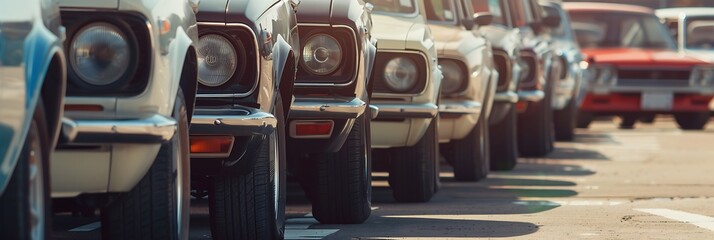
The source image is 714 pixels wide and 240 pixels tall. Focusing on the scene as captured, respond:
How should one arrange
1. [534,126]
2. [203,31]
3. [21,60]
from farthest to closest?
[534,126] < [203,31] < [21,60]

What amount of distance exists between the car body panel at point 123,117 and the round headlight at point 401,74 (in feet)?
16.8

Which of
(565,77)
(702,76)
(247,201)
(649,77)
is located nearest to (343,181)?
(247,201)

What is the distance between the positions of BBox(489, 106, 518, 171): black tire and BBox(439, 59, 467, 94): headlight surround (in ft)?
10.0

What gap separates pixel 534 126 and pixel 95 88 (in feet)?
44.2

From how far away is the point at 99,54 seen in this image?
21.4 ft

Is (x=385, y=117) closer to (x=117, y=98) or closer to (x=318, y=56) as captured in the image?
(x=318, y=56)

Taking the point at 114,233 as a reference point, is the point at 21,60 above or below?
above

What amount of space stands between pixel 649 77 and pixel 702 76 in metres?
0.74

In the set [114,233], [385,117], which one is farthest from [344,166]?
[114,233]

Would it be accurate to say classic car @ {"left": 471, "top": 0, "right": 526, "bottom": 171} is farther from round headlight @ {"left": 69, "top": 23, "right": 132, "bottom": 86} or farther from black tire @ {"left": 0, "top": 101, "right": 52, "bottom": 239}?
black tire @ {"left": 0, "top": 101, "right": 52, "bottom": 239}

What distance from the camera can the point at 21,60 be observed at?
5461 mm

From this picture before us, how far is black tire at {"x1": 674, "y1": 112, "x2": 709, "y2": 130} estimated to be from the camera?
29.2 m

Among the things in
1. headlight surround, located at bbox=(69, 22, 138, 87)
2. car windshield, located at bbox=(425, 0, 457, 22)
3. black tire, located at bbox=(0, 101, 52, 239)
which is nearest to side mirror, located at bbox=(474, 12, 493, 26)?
car windshield, located at bbox=(425, 0, 457, 22)

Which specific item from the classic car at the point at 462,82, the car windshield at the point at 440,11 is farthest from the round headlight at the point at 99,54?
the car windshield at the point at 440,11
